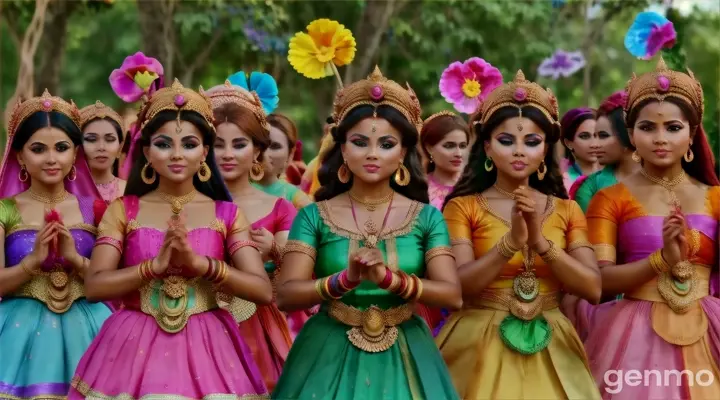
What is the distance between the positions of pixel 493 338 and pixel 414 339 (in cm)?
46

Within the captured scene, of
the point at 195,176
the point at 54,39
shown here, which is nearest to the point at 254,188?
the point at 195,176

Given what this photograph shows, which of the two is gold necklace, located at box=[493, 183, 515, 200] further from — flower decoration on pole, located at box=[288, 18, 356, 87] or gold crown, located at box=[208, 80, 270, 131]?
gold crown, located at box=[208, 80, 270, 131]

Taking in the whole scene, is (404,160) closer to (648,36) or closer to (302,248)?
(302,248)

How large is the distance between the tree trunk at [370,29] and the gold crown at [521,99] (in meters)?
9.77

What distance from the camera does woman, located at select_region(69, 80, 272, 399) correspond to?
535 centimetres

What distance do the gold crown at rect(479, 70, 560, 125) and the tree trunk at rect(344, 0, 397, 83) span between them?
→ 9771 millimetres

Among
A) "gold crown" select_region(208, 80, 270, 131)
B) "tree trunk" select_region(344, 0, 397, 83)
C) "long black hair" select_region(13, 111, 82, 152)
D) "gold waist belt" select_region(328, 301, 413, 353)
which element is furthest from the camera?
"tree trunk" select_region(344, 0, 397, 83)

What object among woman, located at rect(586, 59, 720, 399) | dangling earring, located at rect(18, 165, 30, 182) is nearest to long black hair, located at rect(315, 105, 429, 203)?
woman, located at rect(586, 59, 720, 399)

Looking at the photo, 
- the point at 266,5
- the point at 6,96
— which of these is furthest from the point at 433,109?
the point at 6,96

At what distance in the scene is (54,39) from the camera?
563 inches

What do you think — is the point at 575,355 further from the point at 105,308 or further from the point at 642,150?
the point at 105,308

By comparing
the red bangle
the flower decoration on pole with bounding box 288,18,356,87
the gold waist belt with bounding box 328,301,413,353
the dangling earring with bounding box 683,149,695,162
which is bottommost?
the gold waist belt with bounding box 328,301,413,353

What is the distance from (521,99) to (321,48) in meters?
1.43

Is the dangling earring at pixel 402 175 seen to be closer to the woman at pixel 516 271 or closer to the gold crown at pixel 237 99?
the woman at pixel 516 271
